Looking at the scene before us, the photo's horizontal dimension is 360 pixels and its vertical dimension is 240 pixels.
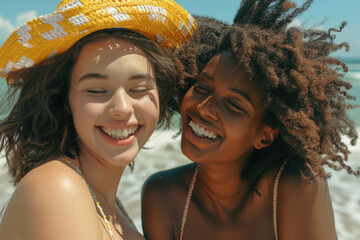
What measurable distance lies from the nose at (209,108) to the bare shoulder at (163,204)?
741mm

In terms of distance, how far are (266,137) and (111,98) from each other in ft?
3.51

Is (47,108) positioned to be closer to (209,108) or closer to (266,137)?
(209,108)

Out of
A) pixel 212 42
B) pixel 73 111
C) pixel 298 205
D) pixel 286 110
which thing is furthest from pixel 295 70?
pixel 73 111

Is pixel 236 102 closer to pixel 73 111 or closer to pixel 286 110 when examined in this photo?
pixel 286 110

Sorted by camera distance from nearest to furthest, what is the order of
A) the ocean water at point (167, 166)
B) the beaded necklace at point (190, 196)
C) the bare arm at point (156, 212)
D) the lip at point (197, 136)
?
1. the lip at point (197, 136)
2. the beaded necklace at point (190, 196)
3. the bare arm at point (156, 212)
4. the ocean water at point (167, 166)

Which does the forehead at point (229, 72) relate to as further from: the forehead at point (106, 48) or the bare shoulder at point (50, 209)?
the bare shoulder at point (50, 209)

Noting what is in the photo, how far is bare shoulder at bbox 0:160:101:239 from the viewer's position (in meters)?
1.84

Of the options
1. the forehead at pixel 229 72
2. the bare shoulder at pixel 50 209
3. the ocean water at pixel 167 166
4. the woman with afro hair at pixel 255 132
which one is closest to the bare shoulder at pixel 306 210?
the woman with afro hair at pixel 255 132

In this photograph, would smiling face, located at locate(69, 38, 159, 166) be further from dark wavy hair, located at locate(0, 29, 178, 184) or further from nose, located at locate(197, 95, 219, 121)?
nose, located at locate(197, 95, 219, 121)

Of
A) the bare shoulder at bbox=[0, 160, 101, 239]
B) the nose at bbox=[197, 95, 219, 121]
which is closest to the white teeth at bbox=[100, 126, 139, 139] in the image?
the bare shoulder at bbox=[0, 160, 101, 239]

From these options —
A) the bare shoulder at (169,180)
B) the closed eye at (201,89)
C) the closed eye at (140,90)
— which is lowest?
the bare shoulder at (169,180)

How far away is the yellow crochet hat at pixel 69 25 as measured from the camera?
2051mm

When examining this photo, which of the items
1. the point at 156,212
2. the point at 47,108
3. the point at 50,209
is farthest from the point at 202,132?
the point at 50,209

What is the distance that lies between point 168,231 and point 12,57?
5.16 ft
